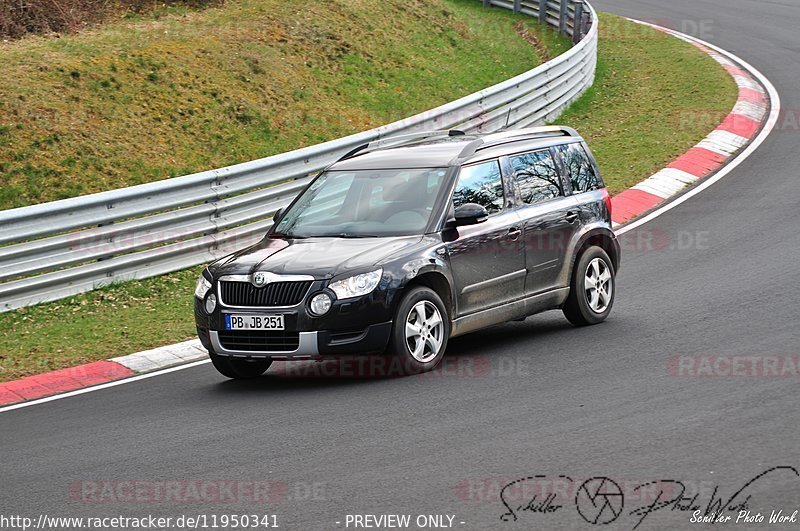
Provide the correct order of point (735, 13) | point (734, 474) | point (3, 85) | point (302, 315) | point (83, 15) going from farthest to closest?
point (735, 13)
point (83, 15)
point (3, 85)
point (302, 315)
point (734, 474)

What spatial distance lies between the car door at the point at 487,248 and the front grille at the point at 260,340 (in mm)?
1512

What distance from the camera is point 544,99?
69.6 feet

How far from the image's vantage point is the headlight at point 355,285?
8.91 metres

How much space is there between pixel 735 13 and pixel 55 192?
23946 millimetres

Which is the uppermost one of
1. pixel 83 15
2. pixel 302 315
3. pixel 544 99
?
pixel 83 15

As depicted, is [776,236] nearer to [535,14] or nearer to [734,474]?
[734,474]

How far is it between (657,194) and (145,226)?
7.43m

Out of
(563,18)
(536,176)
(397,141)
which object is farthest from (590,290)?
(563,18)

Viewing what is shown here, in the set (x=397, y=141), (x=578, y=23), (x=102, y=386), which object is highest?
(x=578, y=23)

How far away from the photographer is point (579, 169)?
1129 centimetres

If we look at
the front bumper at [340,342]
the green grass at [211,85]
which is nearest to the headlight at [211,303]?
the front bumper at [340,342]

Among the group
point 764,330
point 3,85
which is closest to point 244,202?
point 3,85
